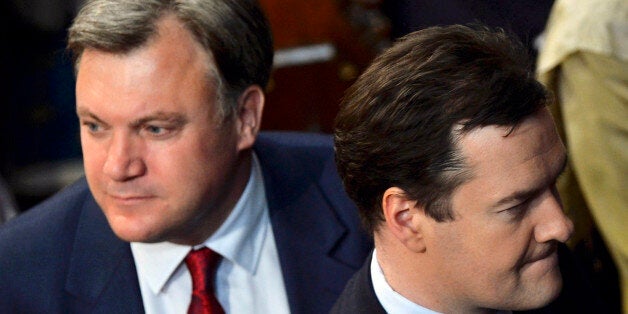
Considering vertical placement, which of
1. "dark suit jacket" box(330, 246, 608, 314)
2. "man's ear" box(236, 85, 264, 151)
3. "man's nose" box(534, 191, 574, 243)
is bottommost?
"dark suit jacket" box(330, 246, 608, 314)

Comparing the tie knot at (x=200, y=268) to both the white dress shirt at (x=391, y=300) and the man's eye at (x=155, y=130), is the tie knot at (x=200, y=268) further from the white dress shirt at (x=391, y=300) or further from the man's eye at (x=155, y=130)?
the white dress shirt at (x=391, y=300)

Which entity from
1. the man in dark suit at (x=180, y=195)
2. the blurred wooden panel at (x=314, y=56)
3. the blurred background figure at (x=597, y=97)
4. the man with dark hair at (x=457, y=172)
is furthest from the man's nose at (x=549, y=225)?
the blurred wooden panel at (x=314, y=56)

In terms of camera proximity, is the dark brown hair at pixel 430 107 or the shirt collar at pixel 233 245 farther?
the shirt collar at pixel 233 245

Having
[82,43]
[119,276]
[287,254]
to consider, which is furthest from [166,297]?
[82,43]

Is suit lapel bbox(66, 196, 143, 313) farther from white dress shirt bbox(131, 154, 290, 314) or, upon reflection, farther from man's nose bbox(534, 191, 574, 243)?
man's nose bbox(534, 191, 574, 243)

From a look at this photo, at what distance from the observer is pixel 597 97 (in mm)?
2682

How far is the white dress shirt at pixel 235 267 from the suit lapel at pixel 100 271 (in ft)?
0.11

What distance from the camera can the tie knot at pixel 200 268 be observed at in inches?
106

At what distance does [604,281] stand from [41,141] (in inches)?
104

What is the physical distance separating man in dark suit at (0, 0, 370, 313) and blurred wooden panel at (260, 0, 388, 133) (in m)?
1.20

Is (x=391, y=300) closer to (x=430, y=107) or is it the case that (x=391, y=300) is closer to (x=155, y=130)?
(x=430, y=107)

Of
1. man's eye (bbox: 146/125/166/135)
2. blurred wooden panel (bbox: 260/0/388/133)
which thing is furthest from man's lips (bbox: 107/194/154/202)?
blurred wooden panel (bbox: 260/0/388/133)

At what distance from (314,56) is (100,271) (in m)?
1.68

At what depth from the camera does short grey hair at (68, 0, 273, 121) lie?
2.51 m
